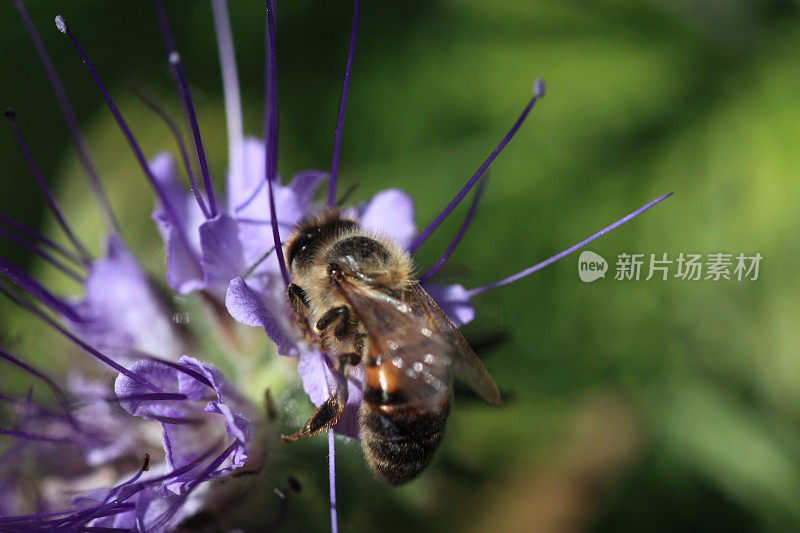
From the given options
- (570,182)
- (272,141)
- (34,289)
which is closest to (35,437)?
(34,289)

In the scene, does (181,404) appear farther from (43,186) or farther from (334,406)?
(43,186)

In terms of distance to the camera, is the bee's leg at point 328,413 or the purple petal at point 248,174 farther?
the purple petal at point 248,174

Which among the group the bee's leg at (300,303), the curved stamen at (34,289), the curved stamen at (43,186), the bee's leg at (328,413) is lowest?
the bee's leg at (328,413)

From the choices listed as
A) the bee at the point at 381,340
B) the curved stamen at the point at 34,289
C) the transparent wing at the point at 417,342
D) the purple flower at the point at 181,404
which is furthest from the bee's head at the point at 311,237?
the curved stamen at the point at 34,289

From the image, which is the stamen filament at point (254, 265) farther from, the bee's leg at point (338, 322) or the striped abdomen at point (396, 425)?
the striped abdomen at point (396, 425)

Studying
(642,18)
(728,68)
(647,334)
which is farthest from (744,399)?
(642,18)

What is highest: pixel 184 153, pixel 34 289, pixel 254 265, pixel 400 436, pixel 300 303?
pixel 184 153

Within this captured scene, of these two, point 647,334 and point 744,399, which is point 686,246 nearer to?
point 647,334

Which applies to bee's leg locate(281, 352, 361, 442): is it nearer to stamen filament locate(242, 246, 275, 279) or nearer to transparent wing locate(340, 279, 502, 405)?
transparent wing locate(340, 279, 502, 405)
